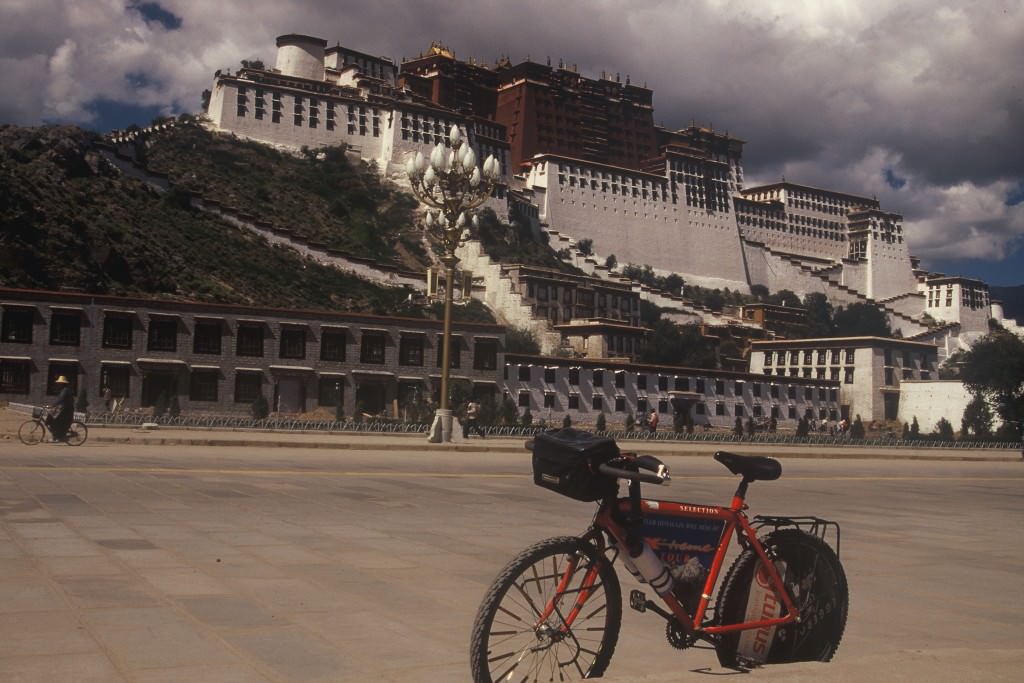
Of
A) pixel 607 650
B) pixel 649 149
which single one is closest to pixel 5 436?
pixel 607 650

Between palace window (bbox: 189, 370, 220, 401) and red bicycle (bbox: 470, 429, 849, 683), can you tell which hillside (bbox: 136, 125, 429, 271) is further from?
red bicycle (bbox: 470, 429, 849, 683)

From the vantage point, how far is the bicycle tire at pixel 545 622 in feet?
13.6

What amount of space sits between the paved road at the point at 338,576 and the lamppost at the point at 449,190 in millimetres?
11328

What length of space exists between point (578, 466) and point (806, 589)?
143 cm

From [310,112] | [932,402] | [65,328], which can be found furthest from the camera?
[310,112]

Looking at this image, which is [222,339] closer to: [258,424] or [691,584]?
[258,424]

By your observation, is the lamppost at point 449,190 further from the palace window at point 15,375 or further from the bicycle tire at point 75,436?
the palace window at point 15,375

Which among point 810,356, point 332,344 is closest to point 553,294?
point 810,356

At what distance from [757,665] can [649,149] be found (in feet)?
414

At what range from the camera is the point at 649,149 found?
127250mm

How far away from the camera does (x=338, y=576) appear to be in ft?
23.6

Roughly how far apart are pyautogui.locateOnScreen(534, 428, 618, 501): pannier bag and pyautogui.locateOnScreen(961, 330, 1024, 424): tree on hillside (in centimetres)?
7069

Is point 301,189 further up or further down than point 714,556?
further up

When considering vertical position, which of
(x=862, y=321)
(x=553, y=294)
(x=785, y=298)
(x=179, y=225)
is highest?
(x=785, y=298)
